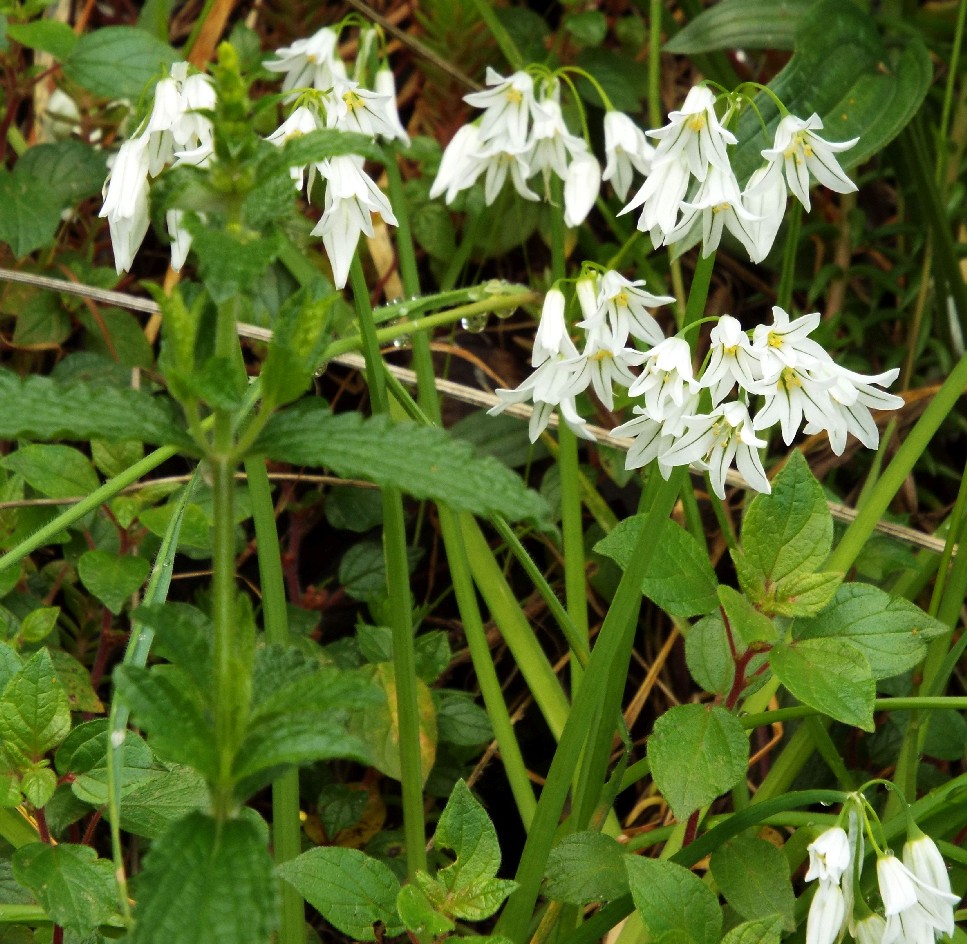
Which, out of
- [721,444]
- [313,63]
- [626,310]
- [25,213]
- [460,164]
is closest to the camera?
[721,444]

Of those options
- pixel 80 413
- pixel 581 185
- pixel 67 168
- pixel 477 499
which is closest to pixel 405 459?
pixel 477 499

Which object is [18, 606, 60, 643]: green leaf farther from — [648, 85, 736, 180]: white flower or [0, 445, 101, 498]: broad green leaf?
[648, 85, 736, 180]: white flower

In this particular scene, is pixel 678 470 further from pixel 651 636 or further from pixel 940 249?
pixel 940 249

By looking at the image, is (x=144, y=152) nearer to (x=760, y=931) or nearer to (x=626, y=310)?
(x=626, y=310)

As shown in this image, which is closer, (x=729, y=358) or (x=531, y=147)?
(x=729, y=358)

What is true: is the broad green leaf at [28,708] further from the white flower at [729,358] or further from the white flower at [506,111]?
the white flower at [506,111]

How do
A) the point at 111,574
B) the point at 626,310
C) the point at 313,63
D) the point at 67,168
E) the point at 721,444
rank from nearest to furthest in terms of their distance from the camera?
the point at 721,444
the point at 626,310
the point at 111,574
the point at 313,63
the point at 67,168

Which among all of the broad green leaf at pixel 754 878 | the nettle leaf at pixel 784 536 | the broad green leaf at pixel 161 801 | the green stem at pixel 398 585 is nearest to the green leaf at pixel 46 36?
the green stem at pixel 398 585

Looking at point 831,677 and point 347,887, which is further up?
point 831,677
